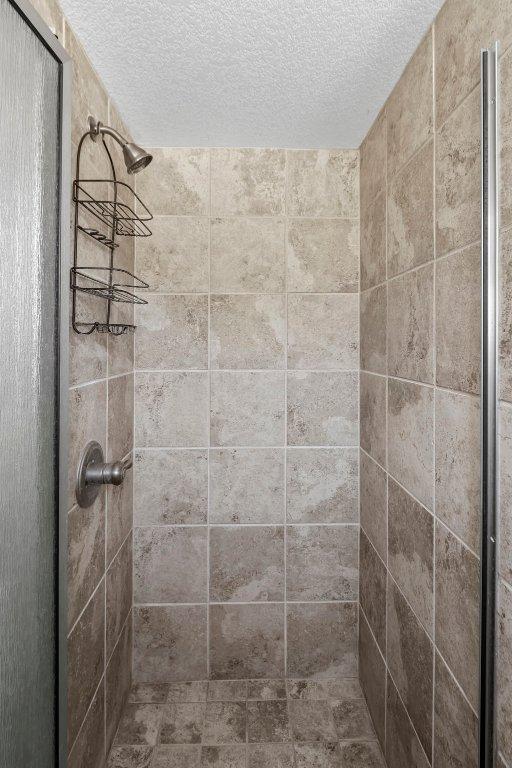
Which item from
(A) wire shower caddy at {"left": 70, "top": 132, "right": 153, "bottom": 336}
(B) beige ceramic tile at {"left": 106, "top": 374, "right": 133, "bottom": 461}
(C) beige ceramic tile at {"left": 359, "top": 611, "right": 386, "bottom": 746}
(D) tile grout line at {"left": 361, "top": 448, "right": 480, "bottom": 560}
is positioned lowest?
(C) beige ceramic tile at {"left": 359, "top": 611, "right": 386, "bottom": 746}

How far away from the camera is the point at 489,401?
79 centimetres

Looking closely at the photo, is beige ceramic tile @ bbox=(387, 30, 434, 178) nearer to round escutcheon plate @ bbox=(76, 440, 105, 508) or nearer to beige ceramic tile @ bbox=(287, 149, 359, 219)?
beige ceramic tile @ bbox=(287, 149, 359, 219)

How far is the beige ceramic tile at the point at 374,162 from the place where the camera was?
1413 millimetres

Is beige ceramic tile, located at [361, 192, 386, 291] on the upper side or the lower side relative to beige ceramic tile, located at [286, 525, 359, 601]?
upper

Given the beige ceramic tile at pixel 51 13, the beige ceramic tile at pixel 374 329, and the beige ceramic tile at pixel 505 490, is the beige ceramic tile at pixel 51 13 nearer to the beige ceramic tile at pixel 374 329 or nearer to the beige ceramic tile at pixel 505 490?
the beige ceramic tile at pixel 374 329

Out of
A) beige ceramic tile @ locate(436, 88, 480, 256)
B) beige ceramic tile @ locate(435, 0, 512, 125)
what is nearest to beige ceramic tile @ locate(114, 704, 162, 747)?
beige ceramic tile @ locate(436, 88, 480, 256)

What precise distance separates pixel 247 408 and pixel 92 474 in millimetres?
660

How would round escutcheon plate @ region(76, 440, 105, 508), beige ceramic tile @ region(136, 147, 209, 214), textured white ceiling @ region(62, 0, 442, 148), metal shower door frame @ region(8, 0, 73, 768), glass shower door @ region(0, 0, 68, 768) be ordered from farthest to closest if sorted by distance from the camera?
beige ceramic tile @ region(136, 147, 209, 214) < round escutcheon plate @ region(76, 440, 105, 508) < textured white ceiling @ region(62, 0, 442, 148) < metal shower door frame @ region(8, 0, 73, 768) < glass shower door @ region(0, 0, 68, 768)

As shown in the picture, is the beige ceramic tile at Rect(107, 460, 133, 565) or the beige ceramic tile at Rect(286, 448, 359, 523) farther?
the beige ceramic tile at Rect(286, 448, 359, 523)

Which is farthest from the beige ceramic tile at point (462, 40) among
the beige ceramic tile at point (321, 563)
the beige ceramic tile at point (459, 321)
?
the beige ceramic tile at point (321, 563)

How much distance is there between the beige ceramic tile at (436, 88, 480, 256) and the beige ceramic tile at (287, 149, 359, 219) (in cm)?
65

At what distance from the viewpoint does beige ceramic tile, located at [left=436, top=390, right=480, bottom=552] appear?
895 mm

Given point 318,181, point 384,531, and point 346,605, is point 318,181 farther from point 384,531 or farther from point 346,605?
point 346,605

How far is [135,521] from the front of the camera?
5.50 ft
